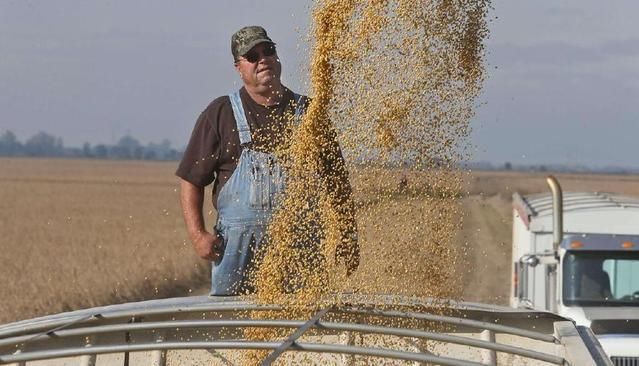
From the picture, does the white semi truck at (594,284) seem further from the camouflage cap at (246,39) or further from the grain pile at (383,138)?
the camouflage cap at (246,39)

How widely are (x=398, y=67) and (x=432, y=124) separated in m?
0.26

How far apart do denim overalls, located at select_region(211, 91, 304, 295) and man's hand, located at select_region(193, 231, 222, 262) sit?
0.03 metres

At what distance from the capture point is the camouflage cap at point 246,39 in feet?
19.0

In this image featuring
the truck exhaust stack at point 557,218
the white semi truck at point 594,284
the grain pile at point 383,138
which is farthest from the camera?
the truck exhaust stack at point 557,218

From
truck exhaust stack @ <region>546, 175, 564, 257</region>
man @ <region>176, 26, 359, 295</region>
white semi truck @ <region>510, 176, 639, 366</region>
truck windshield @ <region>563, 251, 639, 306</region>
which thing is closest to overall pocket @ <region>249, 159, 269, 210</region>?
man @ <region>176, 26, 359, 295</region>

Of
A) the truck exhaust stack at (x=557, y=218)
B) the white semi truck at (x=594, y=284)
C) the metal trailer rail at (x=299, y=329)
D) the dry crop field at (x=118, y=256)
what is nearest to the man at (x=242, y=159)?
the dry crop field at (x=118, y=256)

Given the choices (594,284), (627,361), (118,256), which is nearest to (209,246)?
(627,361)

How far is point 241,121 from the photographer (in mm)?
5742

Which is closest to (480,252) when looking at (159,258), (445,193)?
(159,258)

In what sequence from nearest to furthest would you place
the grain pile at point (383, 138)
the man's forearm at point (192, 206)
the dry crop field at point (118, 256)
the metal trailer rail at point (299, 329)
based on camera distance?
the metal trailer rail at point (299, 329) < the grain pile at point (383, 138) < the man's forearm at point (192, 206) < the dry crop field at point (118, 256)

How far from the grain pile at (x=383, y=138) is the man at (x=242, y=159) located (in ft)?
0.37

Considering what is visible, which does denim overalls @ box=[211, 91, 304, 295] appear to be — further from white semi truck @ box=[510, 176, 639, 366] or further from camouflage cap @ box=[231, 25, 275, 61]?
Result: white semi truck @ box=[510, 176, 639, 366]

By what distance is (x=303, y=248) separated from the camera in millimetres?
5453

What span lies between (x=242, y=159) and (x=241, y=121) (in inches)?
6.2
